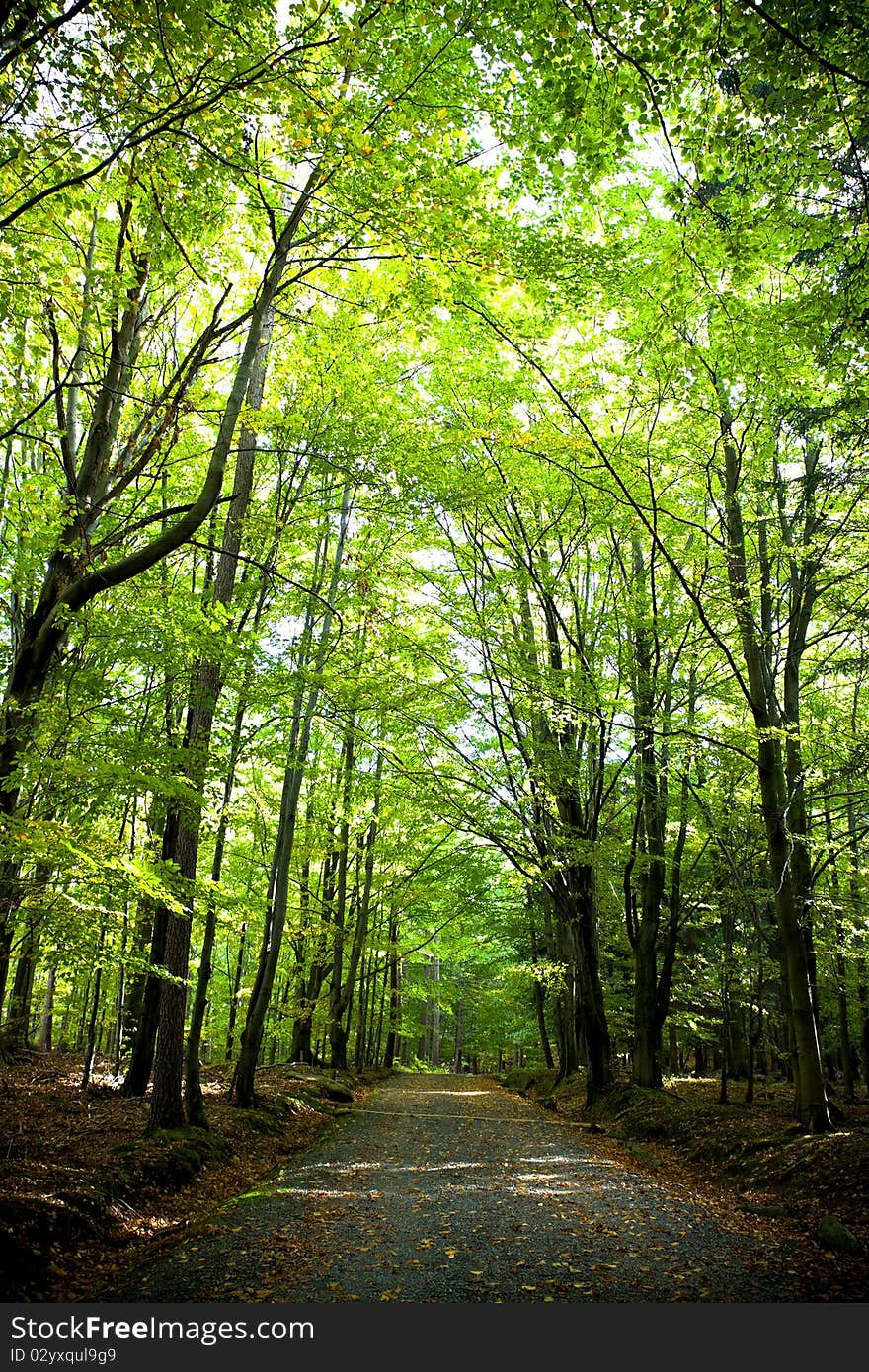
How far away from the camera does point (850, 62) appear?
423 centimetres

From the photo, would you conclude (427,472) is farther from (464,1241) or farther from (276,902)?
(464,1241)

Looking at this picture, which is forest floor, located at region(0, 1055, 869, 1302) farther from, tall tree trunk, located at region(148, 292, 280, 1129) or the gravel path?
tall tree trunk, located at region(148, 292, 280, 1129)

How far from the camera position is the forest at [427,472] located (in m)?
4.65

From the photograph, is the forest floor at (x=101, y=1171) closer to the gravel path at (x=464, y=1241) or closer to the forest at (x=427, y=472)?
the gravel path at (x=464, y=1241)

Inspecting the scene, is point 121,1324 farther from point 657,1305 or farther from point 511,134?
point 511,134

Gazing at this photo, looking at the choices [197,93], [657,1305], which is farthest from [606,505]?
[657,1305]

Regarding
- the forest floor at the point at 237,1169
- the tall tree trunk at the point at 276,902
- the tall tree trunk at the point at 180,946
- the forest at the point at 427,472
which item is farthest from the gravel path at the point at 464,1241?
the forest at the point at 427,472

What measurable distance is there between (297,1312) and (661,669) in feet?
40.0

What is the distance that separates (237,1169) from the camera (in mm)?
7797

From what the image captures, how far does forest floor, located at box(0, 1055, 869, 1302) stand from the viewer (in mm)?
4715

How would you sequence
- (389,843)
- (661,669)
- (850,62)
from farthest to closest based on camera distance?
(389,843) < (661,669) < (850,62)

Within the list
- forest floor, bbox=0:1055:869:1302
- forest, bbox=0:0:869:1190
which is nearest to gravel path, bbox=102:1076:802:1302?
forest floor, bbox=0:1055:869:1302

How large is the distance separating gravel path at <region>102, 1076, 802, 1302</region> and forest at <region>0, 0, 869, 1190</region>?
231 cm

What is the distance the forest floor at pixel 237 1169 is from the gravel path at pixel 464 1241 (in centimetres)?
16
